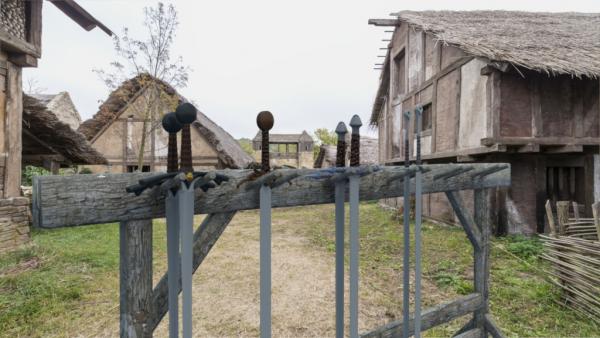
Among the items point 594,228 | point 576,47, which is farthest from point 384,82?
point 594,228

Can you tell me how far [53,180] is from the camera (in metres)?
1.11

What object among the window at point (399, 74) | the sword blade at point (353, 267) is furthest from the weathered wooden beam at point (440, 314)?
the window at point (399, 74)

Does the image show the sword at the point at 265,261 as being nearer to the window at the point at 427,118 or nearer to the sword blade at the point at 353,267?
the sword blade at the point at 353,267

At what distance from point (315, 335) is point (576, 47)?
861 centimetres

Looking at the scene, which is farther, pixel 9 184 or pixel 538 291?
pixel 9 184

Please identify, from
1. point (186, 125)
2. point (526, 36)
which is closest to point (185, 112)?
point (186, 125)

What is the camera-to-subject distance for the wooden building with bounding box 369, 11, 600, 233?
666 centimetres

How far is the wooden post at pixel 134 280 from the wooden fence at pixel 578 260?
4.41 m

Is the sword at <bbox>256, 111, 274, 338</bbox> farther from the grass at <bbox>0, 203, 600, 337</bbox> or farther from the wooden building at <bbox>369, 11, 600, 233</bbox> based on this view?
the wooden building at <bbox>369, 11, 600, 233</bbox>

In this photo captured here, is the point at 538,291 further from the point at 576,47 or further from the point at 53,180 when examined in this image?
the point at 576,47

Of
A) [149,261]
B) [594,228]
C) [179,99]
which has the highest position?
[179,99]

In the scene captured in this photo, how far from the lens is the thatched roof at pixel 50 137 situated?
6.94 m

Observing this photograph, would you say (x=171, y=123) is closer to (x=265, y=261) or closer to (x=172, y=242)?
(x=172, y=242)

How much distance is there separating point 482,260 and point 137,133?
13.4 meters
